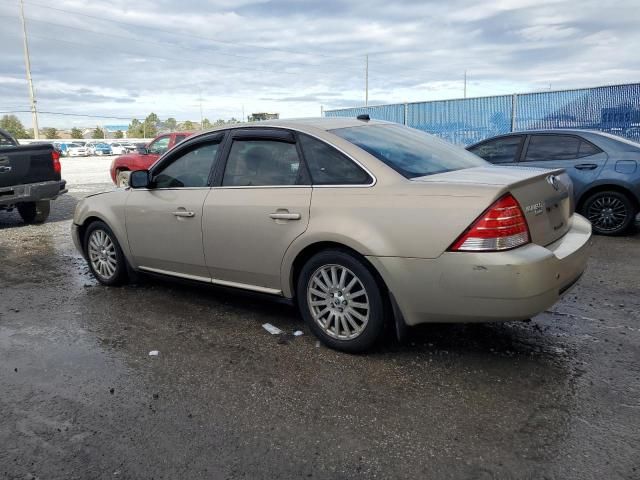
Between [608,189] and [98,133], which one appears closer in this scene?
[608,189]

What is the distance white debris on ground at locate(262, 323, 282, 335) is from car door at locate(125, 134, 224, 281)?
64 centimetres

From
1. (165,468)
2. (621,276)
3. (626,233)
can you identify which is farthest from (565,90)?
(165,468)

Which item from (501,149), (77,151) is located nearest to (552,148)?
(501,149)

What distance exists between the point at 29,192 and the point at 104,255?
4.42 m

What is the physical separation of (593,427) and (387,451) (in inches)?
42.5

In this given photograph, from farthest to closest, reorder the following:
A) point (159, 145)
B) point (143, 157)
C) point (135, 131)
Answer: point (135, 131), point (159, 145), point (143, 157)

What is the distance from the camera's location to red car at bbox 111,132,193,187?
47.5 feet

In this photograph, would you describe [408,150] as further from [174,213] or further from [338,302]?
[174,213]

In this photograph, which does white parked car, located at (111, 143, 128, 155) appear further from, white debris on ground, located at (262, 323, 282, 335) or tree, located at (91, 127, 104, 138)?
white debris on ground, located at (262, 323, 282, 335)

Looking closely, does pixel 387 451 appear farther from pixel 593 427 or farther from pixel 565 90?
pixel 565 90

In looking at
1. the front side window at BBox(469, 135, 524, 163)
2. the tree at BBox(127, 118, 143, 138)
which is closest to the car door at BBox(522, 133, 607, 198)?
the front side window at BBox(469, 135, 524, 163)

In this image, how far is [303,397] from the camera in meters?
3.24

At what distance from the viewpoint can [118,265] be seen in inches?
216

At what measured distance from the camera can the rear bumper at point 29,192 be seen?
8914 mm
